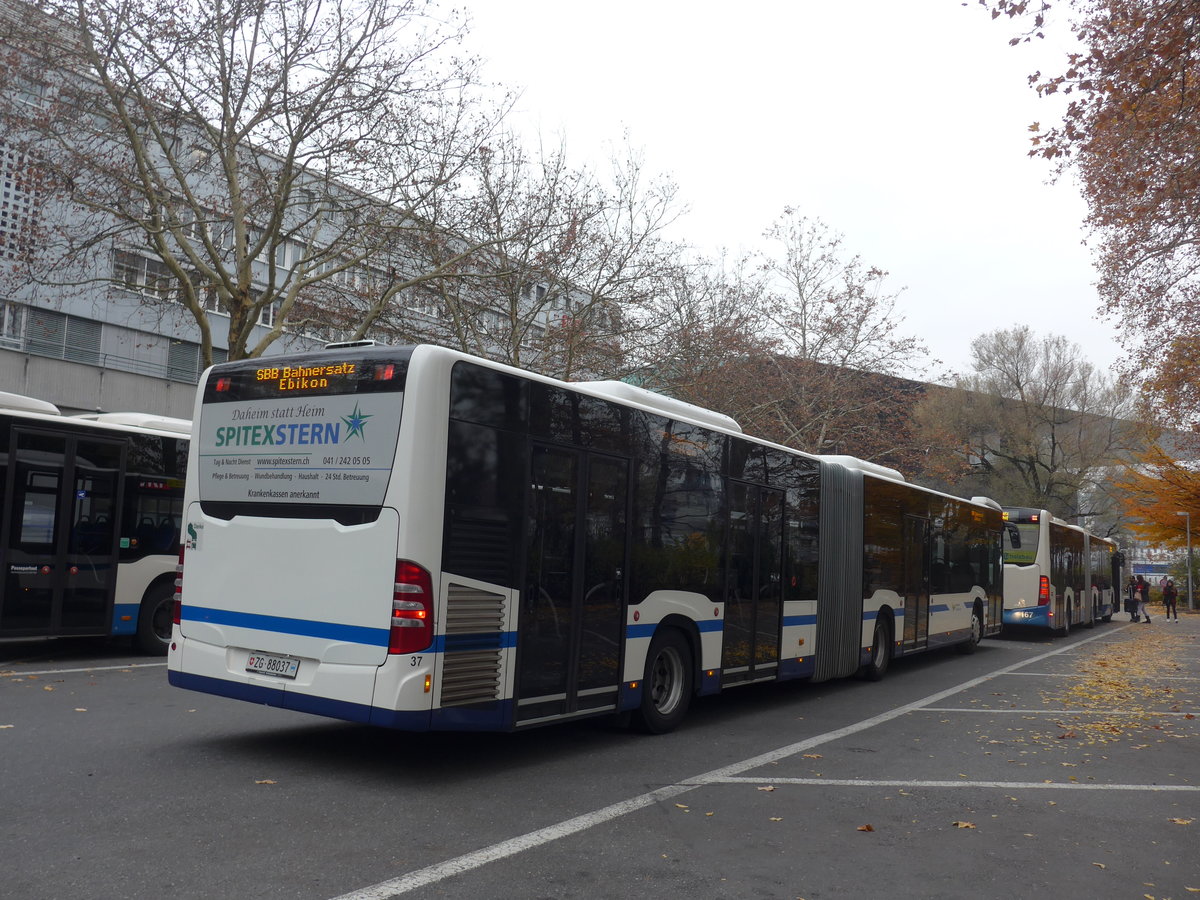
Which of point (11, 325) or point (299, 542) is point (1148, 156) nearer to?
point (299, 542)

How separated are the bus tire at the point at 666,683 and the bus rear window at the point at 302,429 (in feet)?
10.9

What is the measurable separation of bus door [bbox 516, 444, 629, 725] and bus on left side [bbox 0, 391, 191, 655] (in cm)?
745

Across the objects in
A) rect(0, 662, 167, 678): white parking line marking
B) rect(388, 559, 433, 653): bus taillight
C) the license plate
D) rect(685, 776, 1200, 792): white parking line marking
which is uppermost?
rect(388, 559, 433, 653): bus taillight

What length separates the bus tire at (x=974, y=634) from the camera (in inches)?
778

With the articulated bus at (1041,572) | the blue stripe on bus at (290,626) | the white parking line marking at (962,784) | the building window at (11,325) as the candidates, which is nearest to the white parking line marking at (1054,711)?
the white parking line marking at (962,784)

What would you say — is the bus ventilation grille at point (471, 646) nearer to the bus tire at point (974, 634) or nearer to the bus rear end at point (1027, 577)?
the bus tire at point (974, 634)

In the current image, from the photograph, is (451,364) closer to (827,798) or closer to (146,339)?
(827,798)

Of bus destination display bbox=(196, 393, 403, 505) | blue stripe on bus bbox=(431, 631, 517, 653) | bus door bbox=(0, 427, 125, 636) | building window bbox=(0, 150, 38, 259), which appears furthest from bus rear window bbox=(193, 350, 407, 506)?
building window bbox=(0, 150, 38, 259)

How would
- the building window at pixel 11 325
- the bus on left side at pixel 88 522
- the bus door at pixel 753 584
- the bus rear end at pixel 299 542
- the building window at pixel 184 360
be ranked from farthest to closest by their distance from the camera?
the building window at pixel 184 360 < the building window at pixel 11 325 < the bus on left side at pixel 88 522 < the bus door at pixel 753 584 < the bus rear end at pixel 299 542

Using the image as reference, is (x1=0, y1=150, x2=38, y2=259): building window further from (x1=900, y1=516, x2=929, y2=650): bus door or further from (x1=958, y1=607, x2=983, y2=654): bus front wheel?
(x1=958, y1=607, x2=983, y2=654): bus front wheel

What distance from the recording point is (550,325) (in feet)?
84.5

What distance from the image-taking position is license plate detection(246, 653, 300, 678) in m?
7.32

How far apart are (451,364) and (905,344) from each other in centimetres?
2930

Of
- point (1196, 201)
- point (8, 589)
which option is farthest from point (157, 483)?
point (1196, 201)
